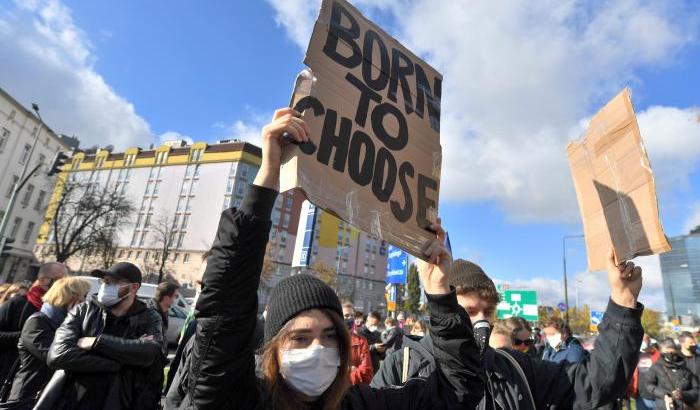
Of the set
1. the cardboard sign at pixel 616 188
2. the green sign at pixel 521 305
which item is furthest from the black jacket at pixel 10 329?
the green sign at pixel 521 305

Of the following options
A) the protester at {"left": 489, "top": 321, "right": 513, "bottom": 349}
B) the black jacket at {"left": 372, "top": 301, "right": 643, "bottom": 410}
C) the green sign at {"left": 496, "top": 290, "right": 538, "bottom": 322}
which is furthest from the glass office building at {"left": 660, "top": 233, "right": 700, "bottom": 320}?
the black jacket at {"left": 372, "top": 301, "right": 643, "bottom": 410}

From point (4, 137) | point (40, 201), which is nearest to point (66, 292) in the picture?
point (4, 137)

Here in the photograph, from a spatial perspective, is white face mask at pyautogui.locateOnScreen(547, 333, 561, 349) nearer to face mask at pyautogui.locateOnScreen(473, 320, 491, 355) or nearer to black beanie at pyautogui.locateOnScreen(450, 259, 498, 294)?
black beanie at pyautogui.locateOnScreen(450, 259, 498, 294)

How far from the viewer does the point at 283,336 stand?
1.78 m

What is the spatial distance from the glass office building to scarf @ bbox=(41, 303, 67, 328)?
9798cm

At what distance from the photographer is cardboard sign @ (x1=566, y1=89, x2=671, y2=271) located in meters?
1.95

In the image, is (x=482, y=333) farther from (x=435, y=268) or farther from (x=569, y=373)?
(x=435, y=268)

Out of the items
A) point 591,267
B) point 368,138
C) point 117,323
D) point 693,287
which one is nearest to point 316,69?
point 368,138

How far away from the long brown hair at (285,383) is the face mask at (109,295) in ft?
7.49

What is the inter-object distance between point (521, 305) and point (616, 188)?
22.4 meters

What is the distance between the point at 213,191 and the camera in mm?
68562

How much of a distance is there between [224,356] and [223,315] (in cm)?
14

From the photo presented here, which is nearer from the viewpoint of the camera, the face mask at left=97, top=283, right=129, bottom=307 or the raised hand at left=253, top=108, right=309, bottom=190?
the raised hand at left=253, top=108, right=309, bottom=190

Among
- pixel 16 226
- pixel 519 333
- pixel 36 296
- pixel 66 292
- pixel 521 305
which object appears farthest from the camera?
pixel 16 226
